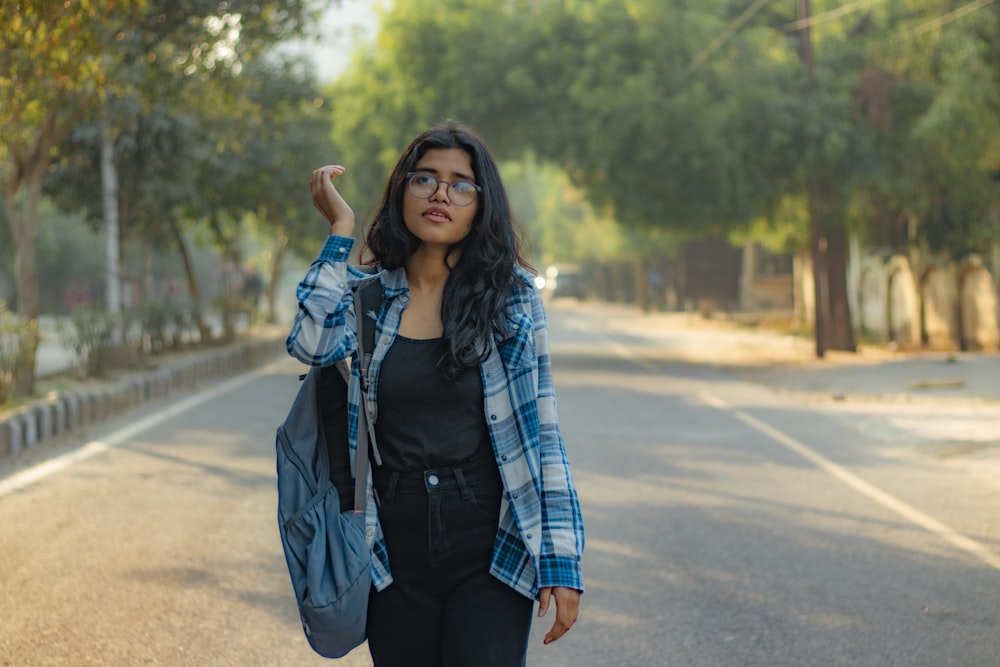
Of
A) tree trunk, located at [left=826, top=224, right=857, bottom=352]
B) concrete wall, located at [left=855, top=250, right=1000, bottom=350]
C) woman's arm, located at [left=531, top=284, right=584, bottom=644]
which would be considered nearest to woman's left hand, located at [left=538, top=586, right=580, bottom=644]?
woman's arm, located at [left=531, top=284, right=584, bottom=644]

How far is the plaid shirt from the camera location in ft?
9.65

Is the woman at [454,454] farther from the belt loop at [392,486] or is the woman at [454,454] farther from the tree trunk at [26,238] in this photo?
the tree trunk at [26,238]

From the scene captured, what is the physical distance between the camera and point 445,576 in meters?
2.98

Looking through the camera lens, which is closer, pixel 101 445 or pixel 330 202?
pixel 330 202

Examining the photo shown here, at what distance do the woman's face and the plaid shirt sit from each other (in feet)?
0.51

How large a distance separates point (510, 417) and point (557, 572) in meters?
0.36

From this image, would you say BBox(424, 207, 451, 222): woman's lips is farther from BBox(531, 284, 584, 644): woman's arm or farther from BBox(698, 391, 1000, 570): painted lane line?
BBox(698, 391, 1000, 570): painted lane line

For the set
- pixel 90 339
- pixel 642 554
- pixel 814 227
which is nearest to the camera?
pixel 642 554

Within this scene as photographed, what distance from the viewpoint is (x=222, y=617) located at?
577 centimetres

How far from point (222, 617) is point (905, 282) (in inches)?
928

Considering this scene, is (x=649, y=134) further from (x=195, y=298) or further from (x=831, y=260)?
(x=195, y=298)

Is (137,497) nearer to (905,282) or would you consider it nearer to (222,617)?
(222,617)

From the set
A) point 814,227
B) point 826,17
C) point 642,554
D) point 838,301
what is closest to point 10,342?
point 642,554

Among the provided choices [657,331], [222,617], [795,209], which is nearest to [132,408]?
[222,617]
